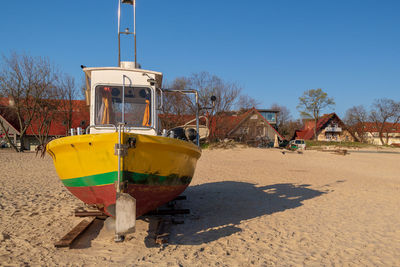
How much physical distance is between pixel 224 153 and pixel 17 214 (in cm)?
1896

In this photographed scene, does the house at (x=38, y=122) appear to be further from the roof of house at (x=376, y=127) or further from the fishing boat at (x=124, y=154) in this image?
the roof of house at (x=376, y=127)

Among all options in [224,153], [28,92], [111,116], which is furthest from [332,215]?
[28,92]

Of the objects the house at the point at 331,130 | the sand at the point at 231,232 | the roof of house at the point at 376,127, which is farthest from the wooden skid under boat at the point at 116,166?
the roof of house at the point at 376,127

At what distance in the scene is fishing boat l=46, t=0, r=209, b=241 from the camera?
378 centimetres

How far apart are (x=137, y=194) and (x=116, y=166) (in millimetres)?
567

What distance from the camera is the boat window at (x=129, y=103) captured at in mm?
5156

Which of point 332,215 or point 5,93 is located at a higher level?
point 5,93

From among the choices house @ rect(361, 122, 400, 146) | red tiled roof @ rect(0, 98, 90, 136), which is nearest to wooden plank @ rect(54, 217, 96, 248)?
red tiled roof @ rect(0, 98, 90, 136)

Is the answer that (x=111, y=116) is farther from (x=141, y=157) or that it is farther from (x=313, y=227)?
(x=313, y=227)

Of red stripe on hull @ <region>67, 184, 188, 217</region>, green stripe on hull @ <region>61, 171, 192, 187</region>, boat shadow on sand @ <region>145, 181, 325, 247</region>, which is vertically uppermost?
green stripe on hull @ <region>61, 171, 192, 187</region>

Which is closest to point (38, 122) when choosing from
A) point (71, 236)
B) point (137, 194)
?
point (71, 236)

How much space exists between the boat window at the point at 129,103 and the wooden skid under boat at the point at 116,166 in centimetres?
109

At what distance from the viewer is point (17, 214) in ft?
19.1

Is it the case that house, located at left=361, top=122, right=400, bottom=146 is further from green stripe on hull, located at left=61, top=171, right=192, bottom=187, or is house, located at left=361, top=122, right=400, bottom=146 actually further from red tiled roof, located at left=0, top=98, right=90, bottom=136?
green stripe on hull, located at left=61, top=171, right=192, bottom=187
